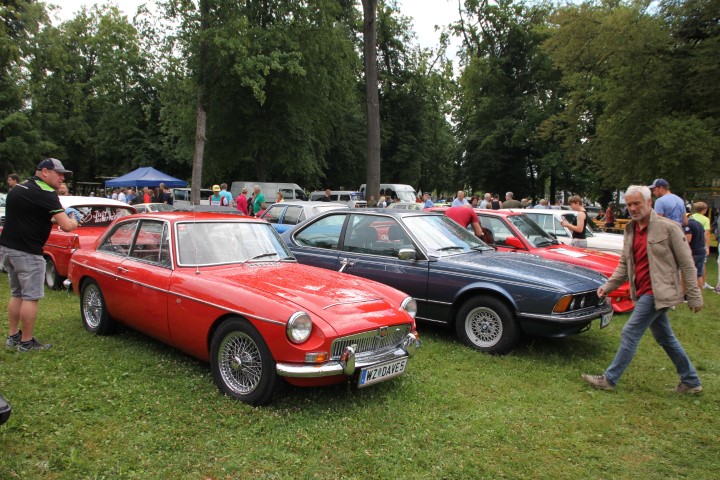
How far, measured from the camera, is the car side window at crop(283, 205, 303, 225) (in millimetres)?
12875

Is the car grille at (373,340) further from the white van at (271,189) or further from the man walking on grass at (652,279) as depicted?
the white van at (271,189)

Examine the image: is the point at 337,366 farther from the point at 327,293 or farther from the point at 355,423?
the point at 327,293

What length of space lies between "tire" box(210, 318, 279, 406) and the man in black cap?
216 cm

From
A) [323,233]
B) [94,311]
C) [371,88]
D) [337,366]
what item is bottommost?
[94,311]

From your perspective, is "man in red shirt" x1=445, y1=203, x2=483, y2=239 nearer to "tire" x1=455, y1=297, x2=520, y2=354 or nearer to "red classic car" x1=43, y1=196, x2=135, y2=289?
"tire" x1=455, y1=297, x2=520, y2=354

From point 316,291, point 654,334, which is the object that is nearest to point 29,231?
point 316,291

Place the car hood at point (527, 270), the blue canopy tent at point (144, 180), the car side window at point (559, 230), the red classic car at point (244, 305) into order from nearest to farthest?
the red classic car at point (244, 305) → the car hood at point (527, 270) → the car side window at point (559, 230) → the blue canopy tent at point (144, 180)

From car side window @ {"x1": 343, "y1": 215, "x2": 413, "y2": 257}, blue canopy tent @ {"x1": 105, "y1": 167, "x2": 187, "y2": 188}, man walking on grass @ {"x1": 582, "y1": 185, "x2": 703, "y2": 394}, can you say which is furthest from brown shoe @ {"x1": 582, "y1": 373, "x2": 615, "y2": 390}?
blue canopy tent @ {"x1": 105, "y1": 167, "x2": 187, "y2": 188}

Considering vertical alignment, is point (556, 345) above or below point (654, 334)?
below

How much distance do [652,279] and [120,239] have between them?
5416 millimetres

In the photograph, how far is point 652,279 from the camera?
4.38 m

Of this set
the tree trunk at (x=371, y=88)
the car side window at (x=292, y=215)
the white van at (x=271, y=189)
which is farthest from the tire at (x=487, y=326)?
the white van at (x=271, y=189)

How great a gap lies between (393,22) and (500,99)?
9.04 m

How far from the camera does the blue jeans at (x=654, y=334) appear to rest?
450 cm
